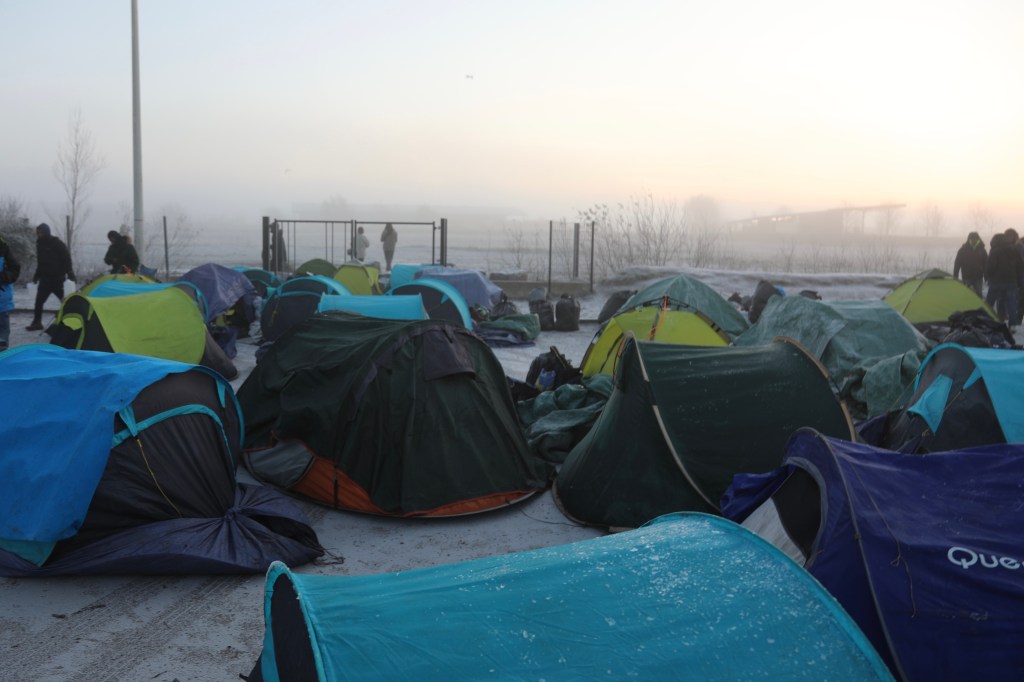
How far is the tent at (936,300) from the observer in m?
13.0

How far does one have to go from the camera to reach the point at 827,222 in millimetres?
116688

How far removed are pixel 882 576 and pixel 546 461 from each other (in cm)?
409

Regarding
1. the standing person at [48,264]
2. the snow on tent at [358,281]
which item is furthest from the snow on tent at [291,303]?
the standing person at [48,264]

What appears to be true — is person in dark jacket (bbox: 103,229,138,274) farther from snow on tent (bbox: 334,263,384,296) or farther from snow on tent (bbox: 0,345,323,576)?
snow on tent (bbox: 0,345,323,576)

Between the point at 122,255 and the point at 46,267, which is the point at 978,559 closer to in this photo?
the point at 46,267

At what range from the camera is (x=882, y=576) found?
3098 millimetres

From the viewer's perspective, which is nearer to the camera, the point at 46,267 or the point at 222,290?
the point at 222,290

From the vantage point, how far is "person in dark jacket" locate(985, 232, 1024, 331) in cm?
1484

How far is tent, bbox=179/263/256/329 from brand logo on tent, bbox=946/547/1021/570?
37.1ft

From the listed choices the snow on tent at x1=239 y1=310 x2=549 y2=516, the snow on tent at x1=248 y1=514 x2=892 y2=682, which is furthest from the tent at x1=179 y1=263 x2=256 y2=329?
the snow on tent at x1=248 y1=514 x2=892 y2=682

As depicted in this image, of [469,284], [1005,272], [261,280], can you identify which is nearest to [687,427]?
[469,284]

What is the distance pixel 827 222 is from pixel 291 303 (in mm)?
115568

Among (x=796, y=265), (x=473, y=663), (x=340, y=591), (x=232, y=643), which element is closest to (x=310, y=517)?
(x=232, y=643)

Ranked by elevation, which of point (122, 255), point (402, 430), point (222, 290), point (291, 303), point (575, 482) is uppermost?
point (122, 255)
